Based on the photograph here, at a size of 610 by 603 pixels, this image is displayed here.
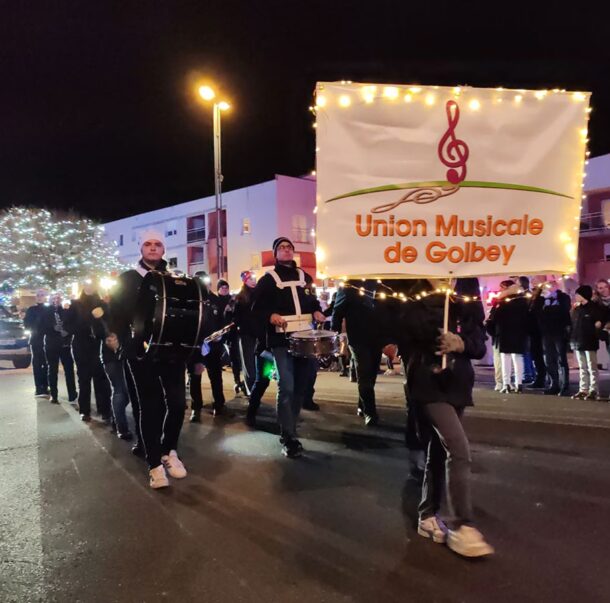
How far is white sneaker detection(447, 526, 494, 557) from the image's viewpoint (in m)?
3.24

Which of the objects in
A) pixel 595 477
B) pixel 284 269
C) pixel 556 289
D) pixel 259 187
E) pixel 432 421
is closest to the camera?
pixel 432 421

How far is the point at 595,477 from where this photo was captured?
4.57m

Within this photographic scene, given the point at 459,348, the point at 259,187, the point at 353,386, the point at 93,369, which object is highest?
the point at 259,187

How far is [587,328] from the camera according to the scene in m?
8.27

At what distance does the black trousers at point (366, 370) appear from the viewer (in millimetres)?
6609

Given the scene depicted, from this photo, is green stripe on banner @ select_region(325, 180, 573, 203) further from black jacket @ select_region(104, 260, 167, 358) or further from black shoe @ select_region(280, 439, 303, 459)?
black shoe @ select_region(280, 439, 303, 459)

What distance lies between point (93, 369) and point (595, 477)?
631 cm

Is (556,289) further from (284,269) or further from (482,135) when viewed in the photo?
(482,135)

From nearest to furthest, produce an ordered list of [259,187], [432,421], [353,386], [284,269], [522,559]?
[522,559] → [432,421] → [284,269] → [353,386] → [259,187]

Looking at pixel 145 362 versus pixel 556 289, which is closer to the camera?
pixel 145 362

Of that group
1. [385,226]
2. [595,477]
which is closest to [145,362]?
[385,226]

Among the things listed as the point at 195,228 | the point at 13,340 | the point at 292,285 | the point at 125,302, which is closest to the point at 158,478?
the point at 125,302

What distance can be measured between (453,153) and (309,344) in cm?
245

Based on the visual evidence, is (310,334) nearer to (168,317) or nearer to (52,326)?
(168,317)
